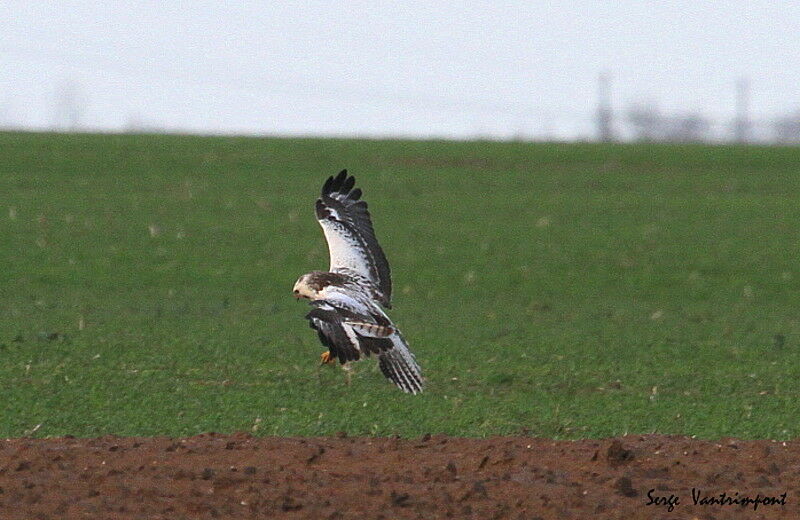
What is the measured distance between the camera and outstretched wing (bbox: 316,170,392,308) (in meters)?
11.8

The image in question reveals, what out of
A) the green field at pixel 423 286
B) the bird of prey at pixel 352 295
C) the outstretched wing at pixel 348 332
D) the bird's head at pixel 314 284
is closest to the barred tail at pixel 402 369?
the bird of prey at pixel 352 295

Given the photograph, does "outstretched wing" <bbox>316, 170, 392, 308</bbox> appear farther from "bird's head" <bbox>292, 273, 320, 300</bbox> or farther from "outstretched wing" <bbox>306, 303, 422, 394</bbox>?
"outstretched wing" <bbox>306, 303, 422, 394</bbox>

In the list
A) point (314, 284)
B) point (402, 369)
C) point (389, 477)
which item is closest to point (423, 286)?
point (314, 284)

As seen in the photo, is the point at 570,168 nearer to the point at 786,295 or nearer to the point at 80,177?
the point at 80,177

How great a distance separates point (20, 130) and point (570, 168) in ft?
40.8

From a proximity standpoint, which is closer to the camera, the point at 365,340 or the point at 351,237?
the point at 365,340

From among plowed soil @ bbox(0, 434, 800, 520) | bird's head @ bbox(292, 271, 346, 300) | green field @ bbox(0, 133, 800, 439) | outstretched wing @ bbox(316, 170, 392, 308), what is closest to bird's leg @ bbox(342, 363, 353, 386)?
green field @ bbox(0, 133, 800, 439)

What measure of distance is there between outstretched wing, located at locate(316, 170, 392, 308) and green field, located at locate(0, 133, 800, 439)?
3.06ft

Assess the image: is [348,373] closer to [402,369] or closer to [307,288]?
[307,288]

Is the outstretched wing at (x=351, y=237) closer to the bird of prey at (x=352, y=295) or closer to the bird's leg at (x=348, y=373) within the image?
the bird of prey at (x=352, y=295)

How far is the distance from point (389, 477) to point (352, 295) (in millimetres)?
2844

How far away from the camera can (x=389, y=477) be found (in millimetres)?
8102

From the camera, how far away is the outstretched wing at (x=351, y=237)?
11797mm

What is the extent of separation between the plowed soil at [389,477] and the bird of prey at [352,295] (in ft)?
2.53
